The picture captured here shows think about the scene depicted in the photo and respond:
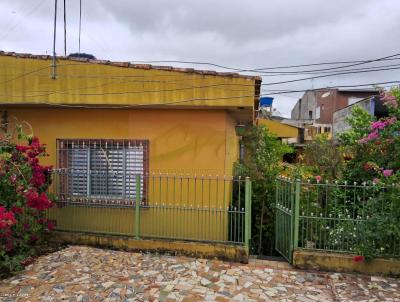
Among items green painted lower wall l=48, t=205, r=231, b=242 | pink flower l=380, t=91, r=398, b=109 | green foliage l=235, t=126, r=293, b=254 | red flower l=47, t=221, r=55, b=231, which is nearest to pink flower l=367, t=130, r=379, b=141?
pink flower l=380, t=91, r=398, b=109

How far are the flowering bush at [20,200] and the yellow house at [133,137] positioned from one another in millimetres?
834

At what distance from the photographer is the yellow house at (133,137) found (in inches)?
266

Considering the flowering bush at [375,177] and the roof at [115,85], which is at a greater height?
the roof at [115,85]

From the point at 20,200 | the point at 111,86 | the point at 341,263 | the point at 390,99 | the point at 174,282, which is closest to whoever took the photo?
the point at 174,282

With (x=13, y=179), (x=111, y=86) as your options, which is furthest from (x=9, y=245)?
(x=111, y=86)

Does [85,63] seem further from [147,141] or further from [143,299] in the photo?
[143,299]

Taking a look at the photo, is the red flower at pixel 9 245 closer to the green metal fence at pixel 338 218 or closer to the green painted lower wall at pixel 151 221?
the green painted lower wall at pixel 151 221

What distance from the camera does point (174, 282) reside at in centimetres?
536

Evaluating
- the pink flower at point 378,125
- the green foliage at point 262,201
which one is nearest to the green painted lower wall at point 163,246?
the green foliage at point 262,201

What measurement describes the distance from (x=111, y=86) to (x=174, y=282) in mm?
3686

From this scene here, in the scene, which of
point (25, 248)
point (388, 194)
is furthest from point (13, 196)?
point (388, 194)

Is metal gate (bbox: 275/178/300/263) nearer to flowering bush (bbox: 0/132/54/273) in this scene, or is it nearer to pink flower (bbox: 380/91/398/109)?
pink flower (bbox: 380/91/398/109)

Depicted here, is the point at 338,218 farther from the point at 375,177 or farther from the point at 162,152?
the point at 162,152

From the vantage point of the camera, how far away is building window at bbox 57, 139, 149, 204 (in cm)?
735
